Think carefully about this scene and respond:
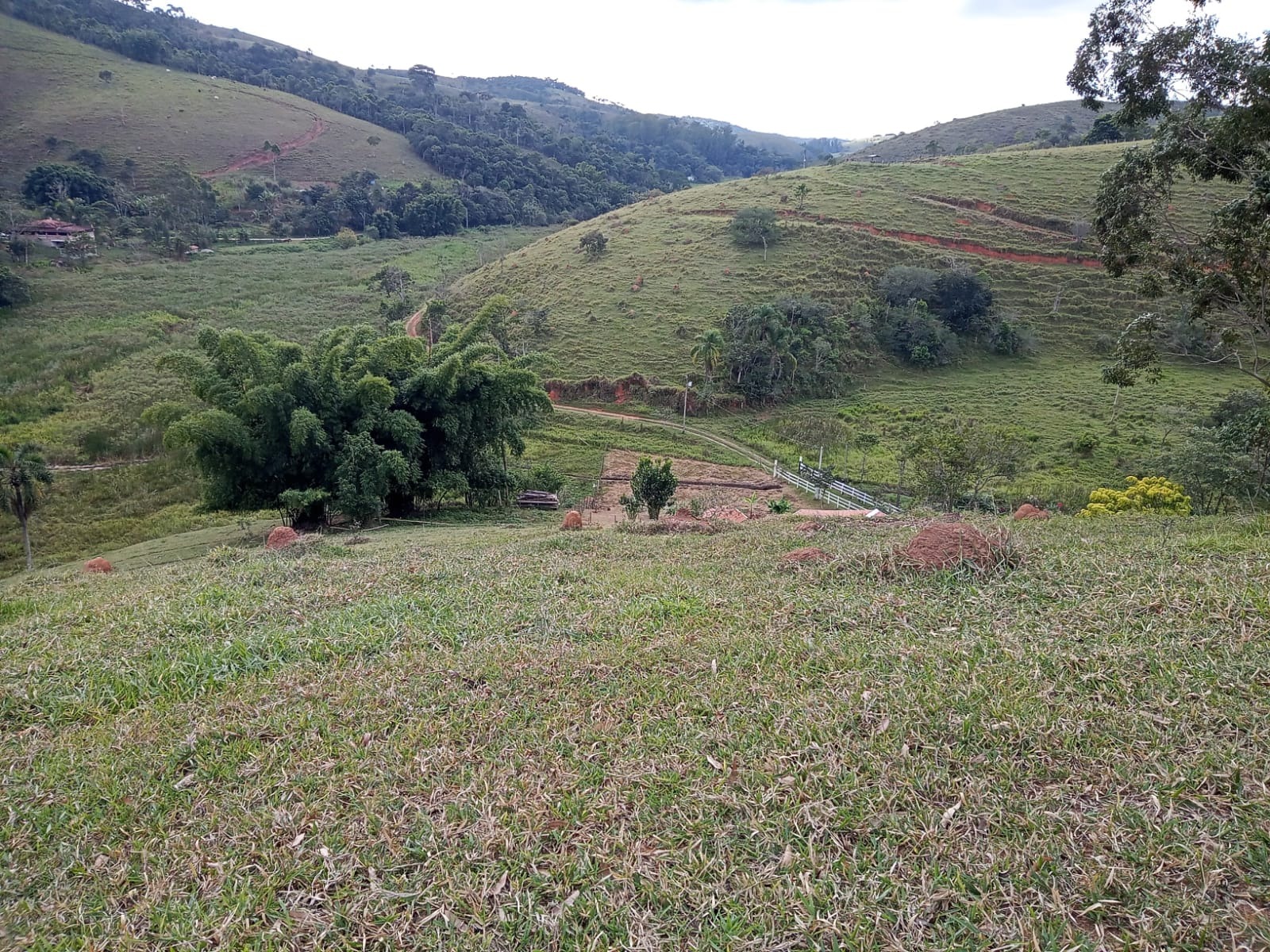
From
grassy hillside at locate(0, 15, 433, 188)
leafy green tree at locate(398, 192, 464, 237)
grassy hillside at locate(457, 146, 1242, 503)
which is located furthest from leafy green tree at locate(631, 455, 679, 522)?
grassy hillside at locate(0, 15, 433, 188)

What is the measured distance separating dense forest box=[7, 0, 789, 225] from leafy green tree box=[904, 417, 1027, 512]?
62887 mm

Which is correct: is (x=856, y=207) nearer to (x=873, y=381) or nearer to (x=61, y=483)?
(x=873, y=381)

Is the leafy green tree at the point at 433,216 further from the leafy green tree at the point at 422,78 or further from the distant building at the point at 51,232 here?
the leafy green tree at the point at 422,78

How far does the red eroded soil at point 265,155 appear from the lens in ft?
231

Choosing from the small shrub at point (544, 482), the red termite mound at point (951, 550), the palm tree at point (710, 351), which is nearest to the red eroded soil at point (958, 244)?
the palm tree at point (710, 351)

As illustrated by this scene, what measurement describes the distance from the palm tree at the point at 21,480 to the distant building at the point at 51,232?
4280 cm

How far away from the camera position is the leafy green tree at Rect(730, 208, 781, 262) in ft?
145

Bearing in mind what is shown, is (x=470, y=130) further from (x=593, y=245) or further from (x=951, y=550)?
(x=951, y=550)

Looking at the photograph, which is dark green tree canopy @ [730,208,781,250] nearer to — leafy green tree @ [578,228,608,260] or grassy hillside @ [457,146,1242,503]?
grassy hillside @ [457,146,1242,503]

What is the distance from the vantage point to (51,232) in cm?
5003

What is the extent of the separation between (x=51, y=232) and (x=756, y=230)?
168 feet

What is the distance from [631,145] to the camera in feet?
433

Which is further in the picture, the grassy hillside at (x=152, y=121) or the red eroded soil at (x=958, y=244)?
the grassy hillside at (x=152, y=121)

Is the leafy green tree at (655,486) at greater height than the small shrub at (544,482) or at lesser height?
greater
